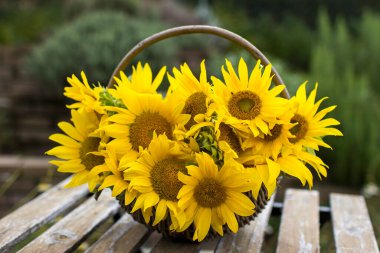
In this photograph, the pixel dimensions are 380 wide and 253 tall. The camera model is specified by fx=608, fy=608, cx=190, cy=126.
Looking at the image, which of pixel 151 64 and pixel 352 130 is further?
pixel 151 64

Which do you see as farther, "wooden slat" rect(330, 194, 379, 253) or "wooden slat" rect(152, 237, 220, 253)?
"wooden slat" rect(330, 194, 379, 253)

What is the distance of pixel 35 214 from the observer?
1.54 m

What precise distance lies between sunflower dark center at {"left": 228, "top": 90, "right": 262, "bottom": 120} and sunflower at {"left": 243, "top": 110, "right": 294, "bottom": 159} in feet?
0.14

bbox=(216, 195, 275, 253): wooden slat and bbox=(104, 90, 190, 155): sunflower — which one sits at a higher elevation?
bbox=(104, 90, 190, 155): sunflower

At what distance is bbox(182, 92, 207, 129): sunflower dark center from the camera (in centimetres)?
119

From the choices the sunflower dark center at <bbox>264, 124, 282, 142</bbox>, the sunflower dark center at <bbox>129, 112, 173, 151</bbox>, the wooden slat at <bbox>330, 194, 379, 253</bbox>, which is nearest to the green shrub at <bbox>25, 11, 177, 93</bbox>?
the wooden slat at <bbox>330, 194, 379, 253</bbox>

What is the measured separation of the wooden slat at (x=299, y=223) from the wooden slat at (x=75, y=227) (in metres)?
0.46

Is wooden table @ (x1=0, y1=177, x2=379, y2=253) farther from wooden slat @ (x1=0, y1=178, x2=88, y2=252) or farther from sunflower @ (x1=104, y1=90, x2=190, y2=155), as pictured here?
sunflower @ (x1=104, y1=90, x2=190, y2=155)

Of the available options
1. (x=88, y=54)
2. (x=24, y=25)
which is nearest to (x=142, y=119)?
(x=88, y=54)

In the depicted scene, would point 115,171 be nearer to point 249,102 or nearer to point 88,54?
point 249,102

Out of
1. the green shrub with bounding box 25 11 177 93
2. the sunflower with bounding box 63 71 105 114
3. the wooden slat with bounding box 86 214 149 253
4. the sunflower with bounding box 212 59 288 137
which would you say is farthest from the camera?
the green shrub with bounding box 25 11 177 93

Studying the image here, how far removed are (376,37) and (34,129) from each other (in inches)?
108

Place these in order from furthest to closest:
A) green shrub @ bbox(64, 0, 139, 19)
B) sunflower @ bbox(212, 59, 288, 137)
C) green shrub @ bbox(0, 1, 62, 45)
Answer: green shrub @ bbox(0, 1, 62, 45) → green shrub @ bbox(64, 0, 139, 19) → sunflower @ bbox(212, 59, 288, 137)

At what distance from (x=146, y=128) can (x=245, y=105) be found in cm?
20
